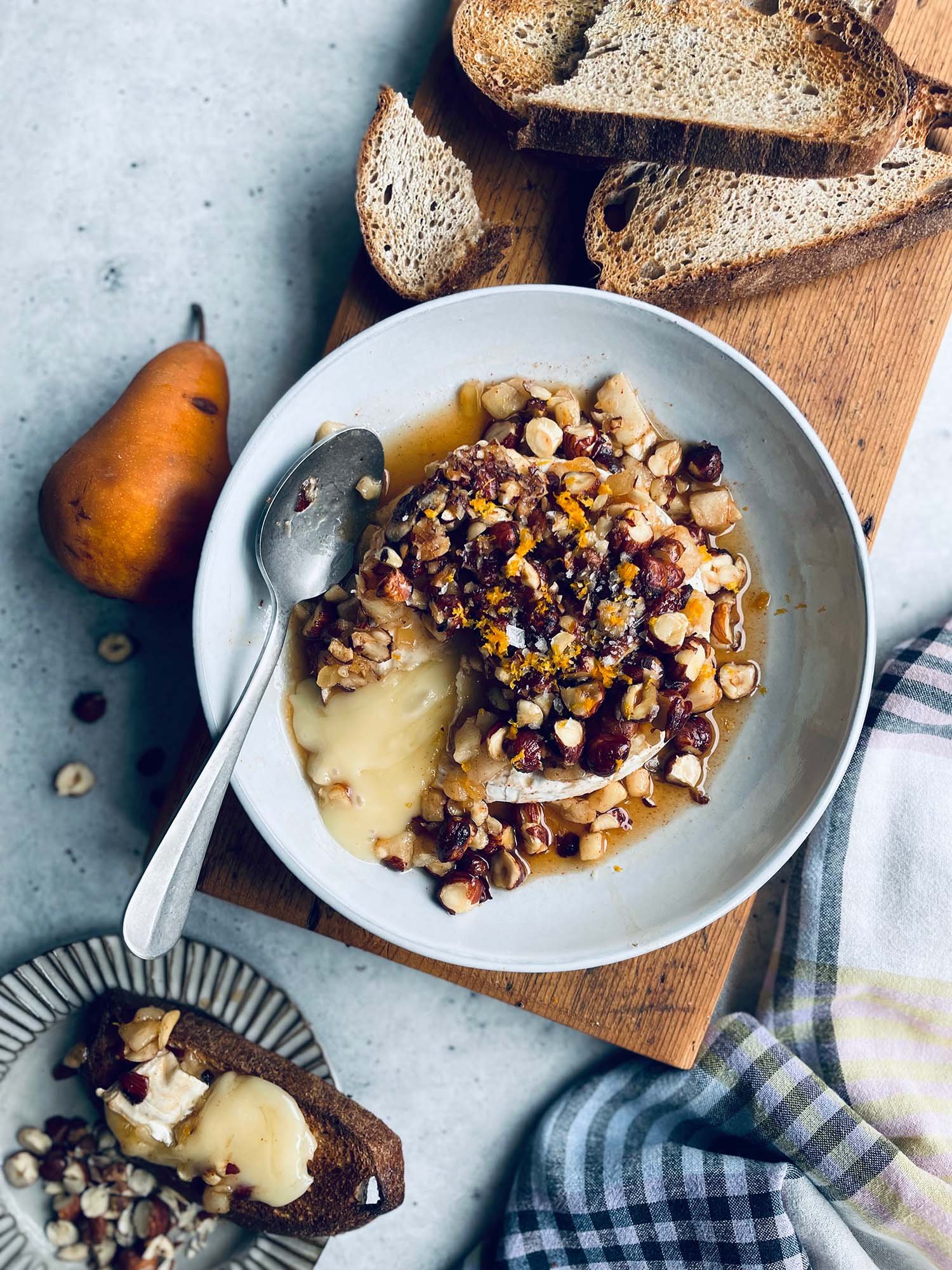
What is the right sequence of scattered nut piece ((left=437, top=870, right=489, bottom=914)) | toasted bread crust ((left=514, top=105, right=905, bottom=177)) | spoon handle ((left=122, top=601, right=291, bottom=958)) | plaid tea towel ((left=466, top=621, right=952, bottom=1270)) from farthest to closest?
plaid tea towel ((left=466, top=621, right=952, bottom=1270))
scattered nut piece ((left=437, top=870, right=489, bottom=914))
toasted bread crust ((left=514, top=105, right=905, bottom=177))
spoon handle ((left=122, top=601, right=291, bottom=958))

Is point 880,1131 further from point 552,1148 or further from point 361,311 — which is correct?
point 361,311

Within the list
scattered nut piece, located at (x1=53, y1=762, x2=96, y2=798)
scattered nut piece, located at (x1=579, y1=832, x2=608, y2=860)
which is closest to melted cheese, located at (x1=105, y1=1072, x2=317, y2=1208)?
scattered nut piece, located at (x1=53, y1=762, x2=96, y2=798)

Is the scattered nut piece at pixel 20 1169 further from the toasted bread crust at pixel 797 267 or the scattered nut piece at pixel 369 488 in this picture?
the toasted bread crust at pixel 797 267

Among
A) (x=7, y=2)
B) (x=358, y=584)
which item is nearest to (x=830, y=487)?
(x=358, y=584)

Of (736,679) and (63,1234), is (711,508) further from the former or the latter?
(63,1234)

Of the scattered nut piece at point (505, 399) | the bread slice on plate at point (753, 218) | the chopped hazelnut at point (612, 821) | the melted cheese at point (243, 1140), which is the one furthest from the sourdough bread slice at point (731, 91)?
the melted cheese at point (243, 1140)

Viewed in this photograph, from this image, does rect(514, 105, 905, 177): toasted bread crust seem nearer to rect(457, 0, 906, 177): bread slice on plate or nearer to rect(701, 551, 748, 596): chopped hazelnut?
rect(457, 0, 906, 177): bread slice on plate
